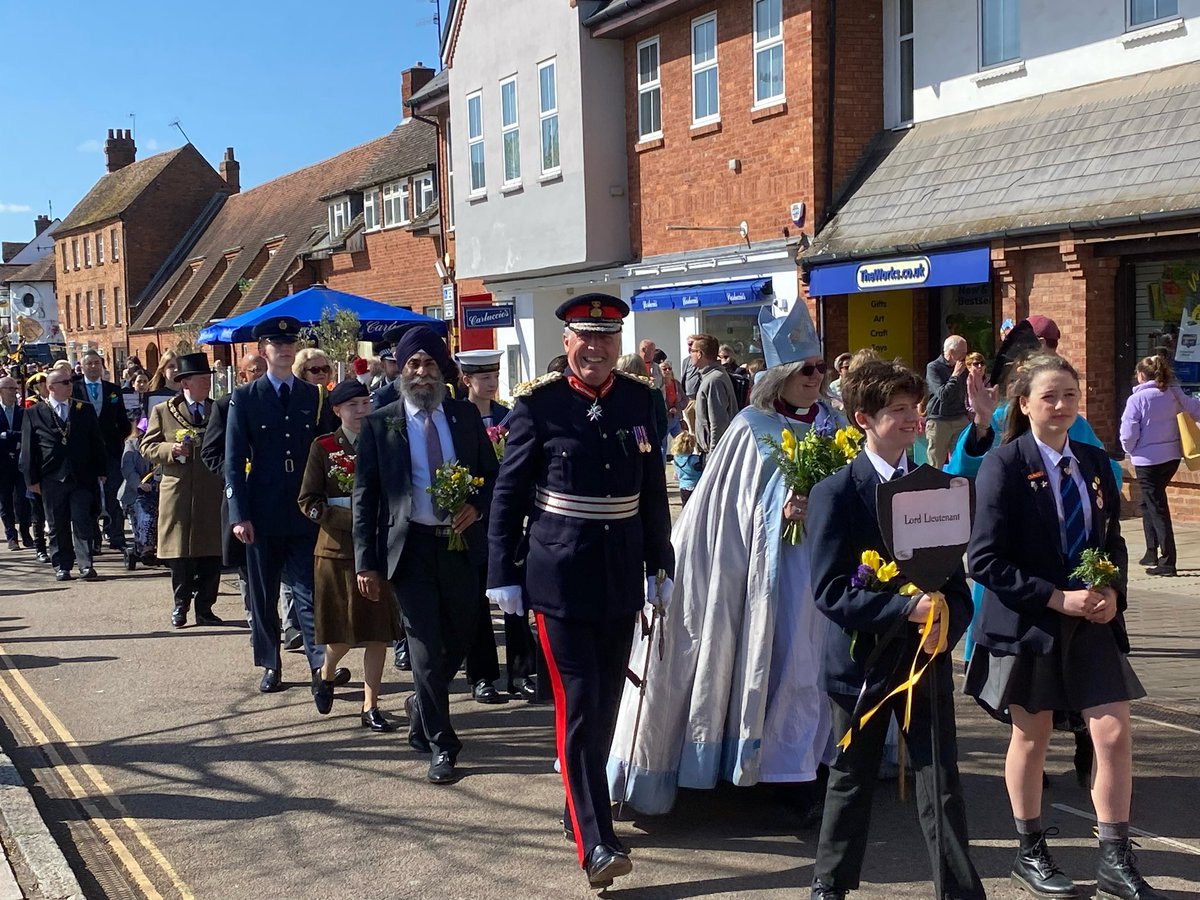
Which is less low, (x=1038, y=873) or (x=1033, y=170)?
(x=1033, y=170)

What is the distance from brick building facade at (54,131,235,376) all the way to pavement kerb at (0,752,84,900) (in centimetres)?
5974

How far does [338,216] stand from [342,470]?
113 ft

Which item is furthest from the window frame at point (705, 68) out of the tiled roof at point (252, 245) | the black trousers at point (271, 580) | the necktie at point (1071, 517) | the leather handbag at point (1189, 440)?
the tiled roof at point (252, 245)

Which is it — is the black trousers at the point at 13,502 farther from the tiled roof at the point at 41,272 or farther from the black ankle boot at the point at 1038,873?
the tiled roof at the point at 41,272

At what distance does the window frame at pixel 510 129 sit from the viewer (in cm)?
2436

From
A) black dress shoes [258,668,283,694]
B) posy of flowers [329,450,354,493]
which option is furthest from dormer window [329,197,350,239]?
posy of flowers [329,450,354,493]

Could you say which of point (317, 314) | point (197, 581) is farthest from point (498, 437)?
point (317, 314)

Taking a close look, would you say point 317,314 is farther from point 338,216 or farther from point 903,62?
point 338,216

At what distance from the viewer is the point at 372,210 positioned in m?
37.4

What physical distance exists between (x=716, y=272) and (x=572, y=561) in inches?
613

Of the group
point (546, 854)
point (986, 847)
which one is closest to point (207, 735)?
point (546, 854)

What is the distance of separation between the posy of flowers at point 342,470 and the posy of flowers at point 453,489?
1115mm

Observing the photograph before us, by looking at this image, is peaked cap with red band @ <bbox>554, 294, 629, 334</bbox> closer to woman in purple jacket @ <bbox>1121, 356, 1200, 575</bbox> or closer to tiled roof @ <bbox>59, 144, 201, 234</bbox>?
woman in purple jacket @ <bbox>1121, 356, 1200, 575</bbox>

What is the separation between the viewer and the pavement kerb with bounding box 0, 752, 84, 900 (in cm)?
488
